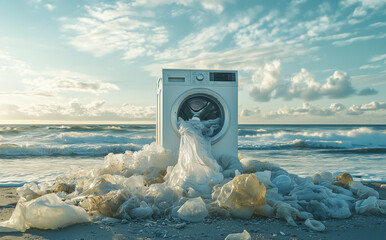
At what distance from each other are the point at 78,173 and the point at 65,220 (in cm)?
163

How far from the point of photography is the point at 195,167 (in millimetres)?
3203

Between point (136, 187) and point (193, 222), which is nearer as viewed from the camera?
point (193, 222)

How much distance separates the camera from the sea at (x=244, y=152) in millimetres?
5535

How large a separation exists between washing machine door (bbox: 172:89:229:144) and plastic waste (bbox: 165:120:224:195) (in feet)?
1.14

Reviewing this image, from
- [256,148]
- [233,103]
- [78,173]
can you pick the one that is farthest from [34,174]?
[256,148]

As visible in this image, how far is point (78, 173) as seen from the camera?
3900 millimetres

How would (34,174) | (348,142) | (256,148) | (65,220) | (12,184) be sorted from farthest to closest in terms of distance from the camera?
(348,142) < (256,148) < (34,174) < (12,184) < (65,220)

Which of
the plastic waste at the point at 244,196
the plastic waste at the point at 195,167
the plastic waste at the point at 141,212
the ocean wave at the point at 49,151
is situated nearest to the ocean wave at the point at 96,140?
the ocean wave at the point at 49,151

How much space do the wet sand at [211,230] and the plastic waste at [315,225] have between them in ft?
0.10

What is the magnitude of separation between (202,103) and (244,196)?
1799mm

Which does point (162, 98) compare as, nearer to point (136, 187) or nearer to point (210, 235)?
point (136, 187)

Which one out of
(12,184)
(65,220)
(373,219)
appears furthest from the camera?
(12,184)

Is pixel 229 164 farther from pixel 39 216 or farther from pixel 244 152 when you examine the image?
pixel 244 152

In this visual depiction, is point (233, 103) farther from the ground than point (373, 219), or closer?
farther from the ground
